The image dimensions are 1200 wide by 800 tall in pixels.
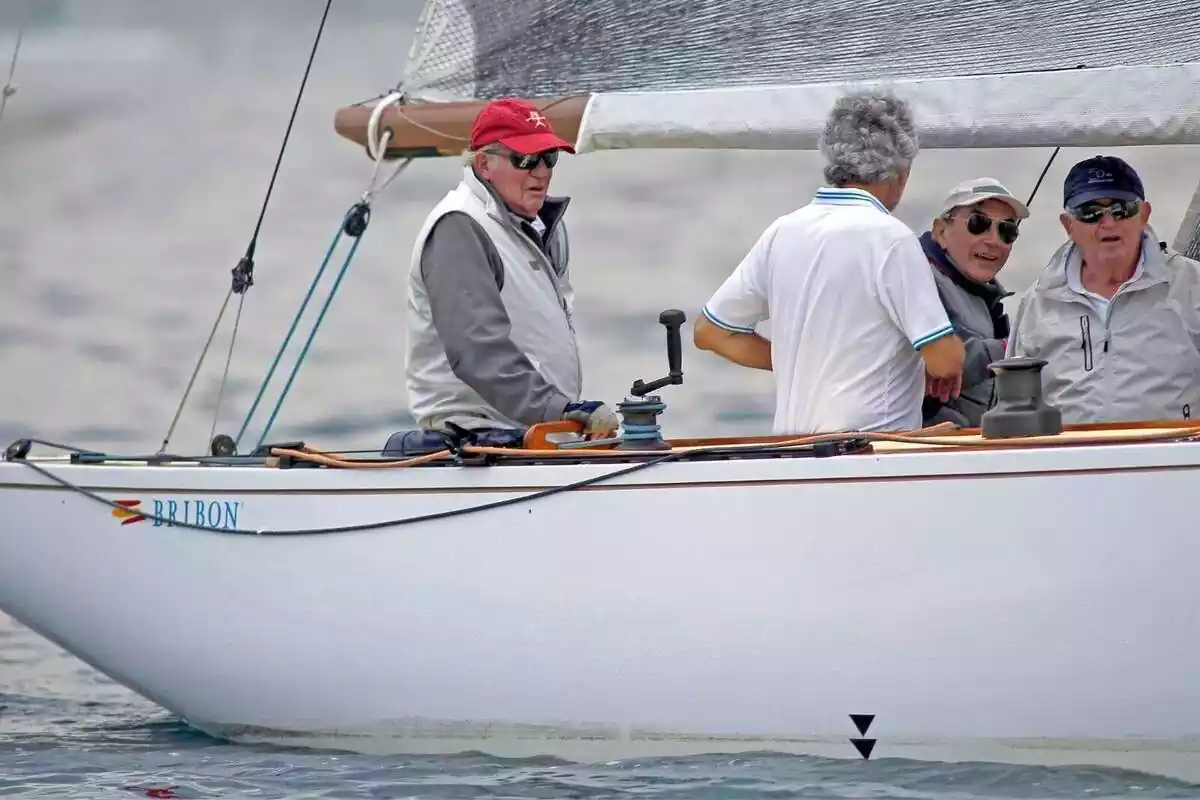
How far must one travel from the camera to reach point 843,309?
176 inches

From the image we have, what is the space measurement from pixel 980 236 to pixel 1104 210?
38 centimetres

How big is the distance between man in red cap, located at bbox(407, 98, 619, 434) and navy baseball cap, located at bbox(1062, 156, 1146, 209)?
1109 mm

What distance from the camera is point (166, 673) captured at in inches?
203

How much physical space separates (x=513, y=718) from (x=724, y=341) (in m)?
0.94

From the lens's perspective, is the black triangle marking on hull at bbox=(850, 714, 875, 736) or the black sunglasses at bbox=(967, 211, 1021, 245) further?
the black sunglasses at bbox=(967, 211, 1021, 245)

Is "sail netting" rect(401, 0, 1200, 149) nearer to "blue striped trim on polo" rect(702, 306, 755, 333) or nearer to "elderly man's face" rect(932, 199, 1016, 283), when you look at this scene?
"elderly man's face" rect(932, 199, 1016, 283)

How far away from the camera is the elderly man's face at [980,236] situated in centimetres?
495

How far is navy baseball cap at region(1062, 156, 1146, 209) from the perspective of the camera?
4637 mm

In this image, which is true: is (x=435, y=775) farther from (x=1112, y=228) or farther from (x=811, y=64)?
(x=811, y=64)

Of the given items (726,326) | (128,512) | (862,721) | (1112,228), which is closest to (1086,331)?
(1112,228)

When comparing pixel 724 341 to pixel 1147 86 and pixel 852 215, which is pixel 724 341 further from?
pixel 1147 86

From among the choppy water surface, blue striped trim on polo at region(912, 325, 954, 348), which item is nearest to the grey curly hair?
blue striped trim on polo at region(912, 325, 954, 348)

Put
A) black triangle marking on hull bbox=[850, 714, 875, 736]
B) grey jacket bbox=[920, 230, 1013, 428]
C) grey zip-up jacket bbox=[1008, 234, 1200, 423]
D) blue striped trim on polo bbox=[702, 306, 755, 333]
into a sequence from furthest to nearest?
grey jacket bbox=[920, 230, 1013, 428] → blue striped trim on polo bbox=[702, 306, 755, 333] → grey zip-up jacket bbox=[1008, 234, 1200, 423] → black triangle marking on hull bbox=[850, 714, 875, 736]

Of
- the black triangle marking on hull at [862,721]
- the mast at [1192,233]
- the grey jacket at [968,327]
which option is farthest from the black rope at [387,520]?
the mast at [1192,233]
